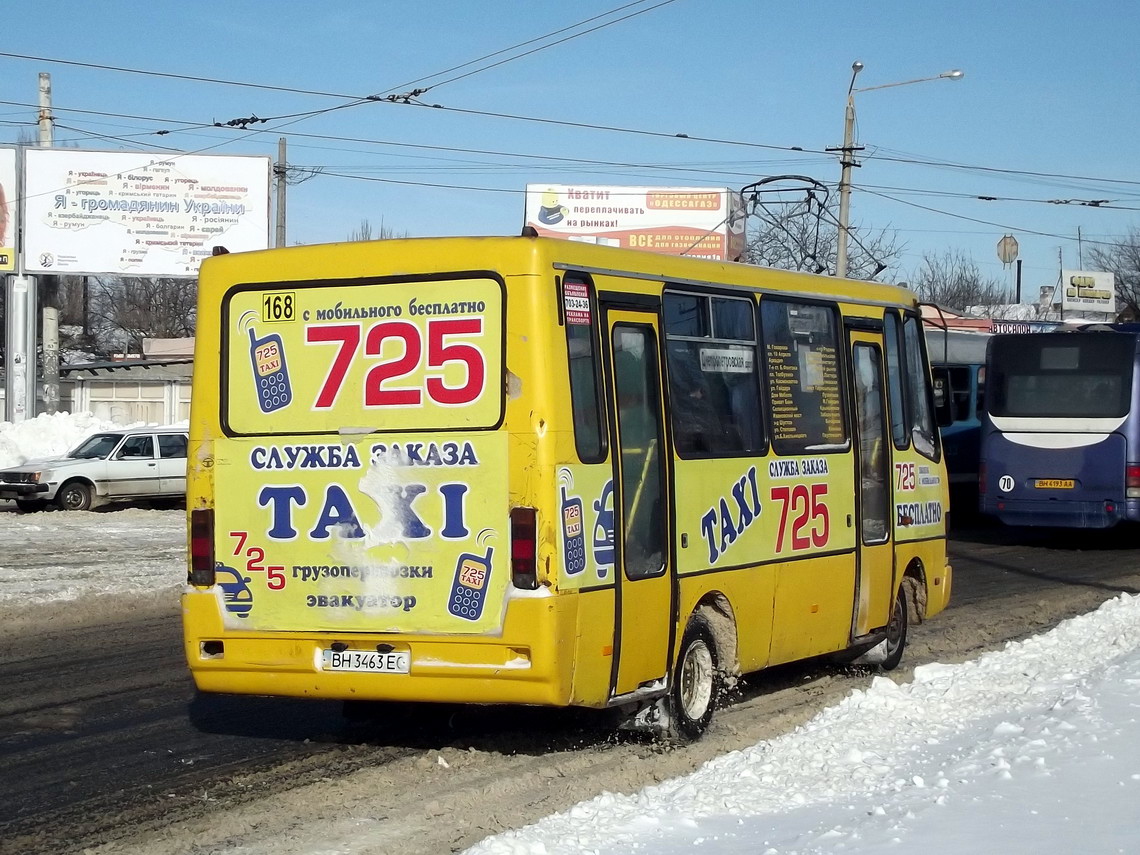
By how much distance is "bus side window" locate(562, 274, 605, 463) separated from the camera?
24.0ft

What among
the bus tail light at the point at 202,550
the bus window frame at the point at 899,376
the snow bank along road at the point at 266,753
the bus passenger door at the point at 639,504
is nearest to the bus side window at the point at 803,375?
the bus window frame at the point at 899,376

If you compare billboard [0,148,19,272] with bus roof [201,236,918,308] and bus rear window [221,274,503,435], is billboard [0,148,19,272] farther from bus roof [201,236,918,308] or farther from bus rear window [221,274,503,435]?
bus rear window [221,274,503,435]

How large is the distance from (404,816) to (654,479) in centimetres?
230

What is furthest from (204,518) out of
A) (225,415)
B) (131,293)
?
(131,293)

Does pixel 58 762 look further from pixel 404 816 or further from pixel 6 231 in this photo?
pixel 6 231

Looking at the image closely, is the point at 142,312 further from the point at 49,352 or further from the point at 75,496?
the point at 75,496

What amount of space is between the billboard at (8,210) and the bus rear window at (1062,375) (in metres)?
25.7

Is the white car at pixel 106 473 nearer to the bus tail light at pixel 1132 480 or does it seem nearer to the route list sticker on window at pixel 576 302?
the bus tail light at pixel 1132 480

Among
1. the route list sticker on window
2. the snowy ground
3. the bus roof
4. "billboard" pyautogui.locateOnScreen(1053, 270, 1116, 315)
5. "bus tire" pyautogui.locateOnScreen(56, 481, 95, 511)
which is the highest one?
"billboard" pyautogui.locateOnScreen(1053, 270, 1116, 315)

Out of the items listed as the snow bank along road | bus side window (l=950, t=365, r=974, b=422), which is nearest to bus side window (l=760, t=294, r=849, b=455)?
the snow bank along road

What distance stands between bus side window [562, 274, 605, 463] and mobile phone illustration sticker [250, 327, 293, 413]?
153 centimetres

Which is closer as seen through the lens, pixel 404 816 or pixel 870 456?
pixel 404 816

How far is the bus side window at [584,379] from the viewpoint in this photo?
288 inches

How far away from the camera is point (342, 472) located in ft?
24.7
